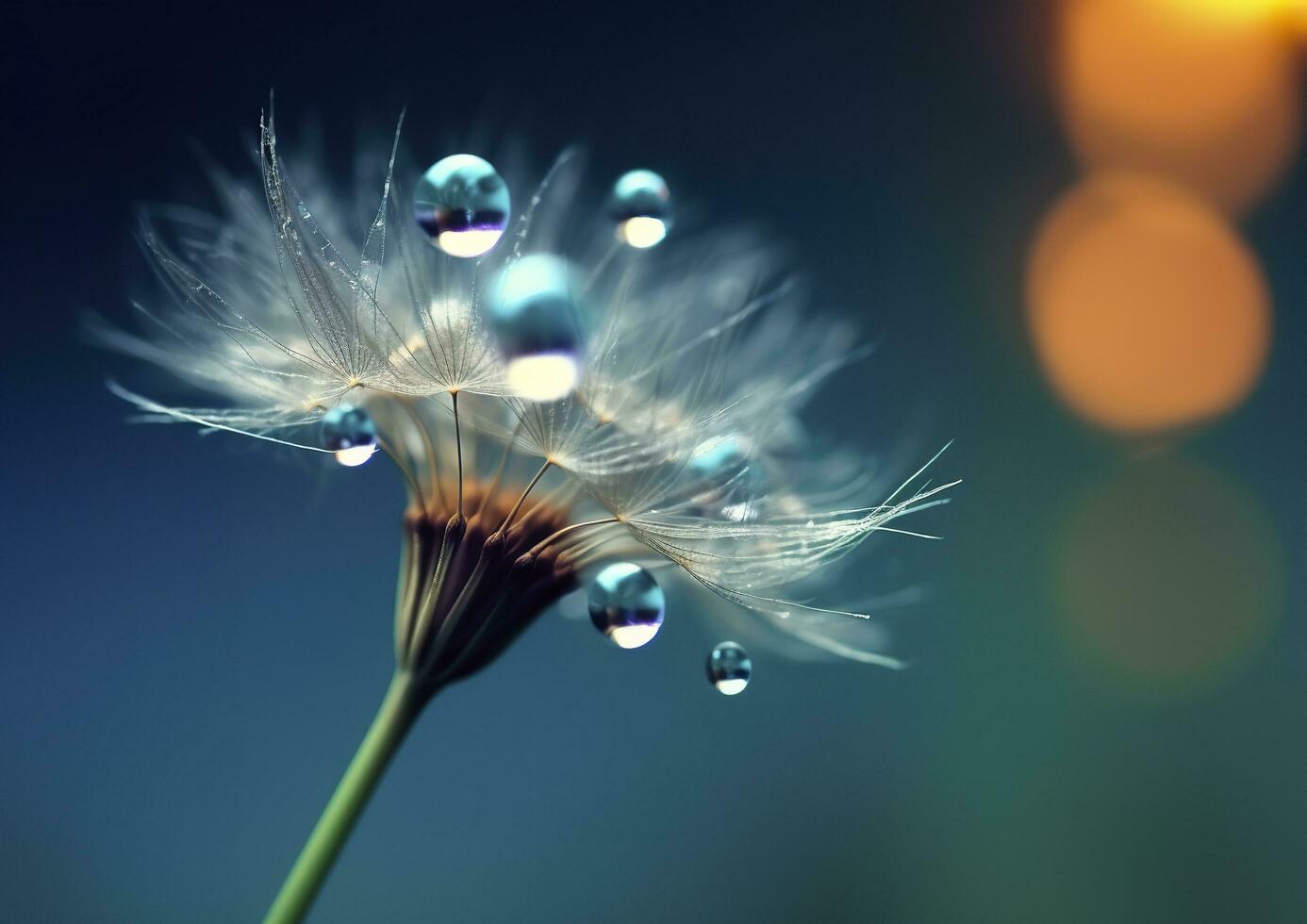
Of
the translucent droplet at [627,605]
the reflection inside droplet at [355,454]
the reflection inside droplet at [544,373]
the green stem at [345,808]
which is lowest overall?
the green stem at [345,808]

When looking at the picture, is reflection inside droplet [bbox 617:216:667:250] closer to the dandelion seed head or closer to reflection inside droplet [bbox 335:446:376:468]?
the dandelion seed head

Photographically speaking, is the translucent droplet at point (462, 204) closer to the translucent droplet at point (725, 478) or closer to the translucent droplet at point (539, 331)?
the translucent droplet at point (539, 331)

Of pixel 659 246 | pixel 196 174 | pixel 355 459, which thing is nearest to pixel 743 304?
pixel 659 246

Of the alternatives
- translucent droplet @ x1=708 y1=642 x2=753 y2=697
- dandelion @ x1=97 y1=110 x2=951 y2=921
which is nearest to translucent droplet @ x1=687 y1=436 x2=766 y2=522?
dandelion @ x1=97 y1=110 x2=951 y2=921

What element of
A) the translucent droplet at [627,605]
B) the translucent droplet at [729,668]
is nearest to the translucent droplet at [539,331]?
the translucent droplet at [627,605]

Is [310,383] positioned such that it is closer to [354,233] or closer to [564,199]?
[354,233]
